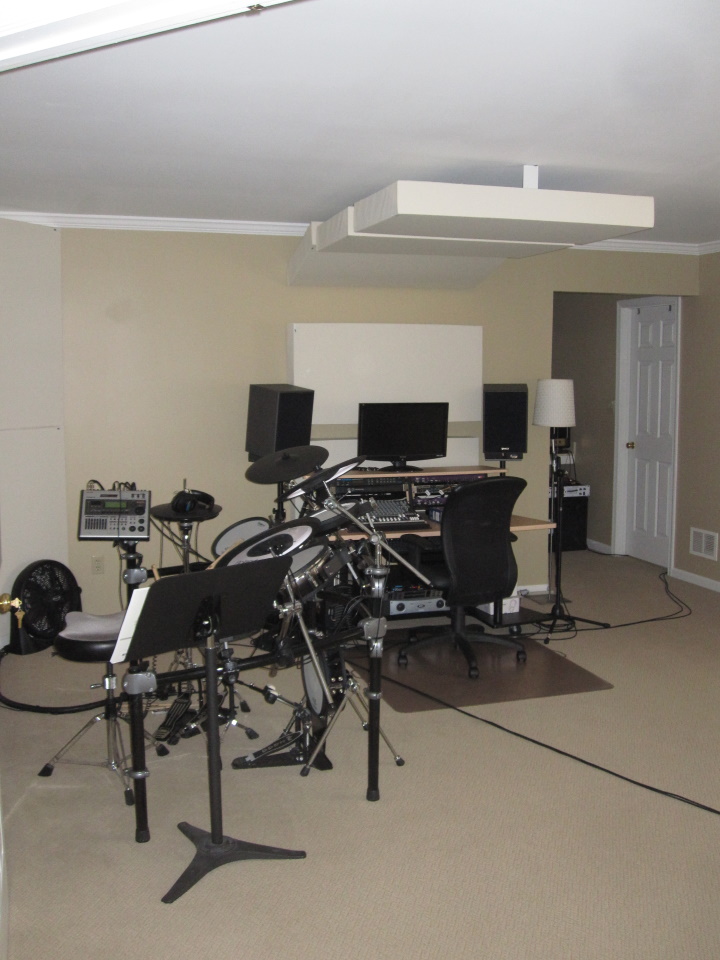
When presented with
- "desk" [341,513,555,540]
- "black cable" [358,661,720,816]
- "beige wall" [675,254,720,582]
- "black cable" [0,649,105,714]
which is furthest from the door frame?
"black cable" [0,649,105,714]

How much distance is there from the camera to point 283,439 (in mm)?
4695

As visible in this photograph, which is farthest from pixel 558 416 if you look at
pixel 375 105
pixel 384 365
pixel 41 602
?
pixel 41 602

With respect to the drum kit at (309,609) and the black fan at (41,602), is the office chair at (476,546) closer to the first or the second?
the drum kit at (309,609)

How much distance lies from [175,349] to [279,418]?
101 cm

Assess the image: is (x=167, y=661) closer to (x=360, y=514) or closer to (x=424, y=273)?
(x=360, y=514)

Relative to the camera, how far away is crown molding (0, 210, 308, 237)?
4.84 meters

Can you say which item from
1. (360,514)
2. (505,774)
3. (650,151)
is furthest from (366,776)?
(650,151)

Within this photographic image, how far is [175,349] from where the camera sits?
5180 mm

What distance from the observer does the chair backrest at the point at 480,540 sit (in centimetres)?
428

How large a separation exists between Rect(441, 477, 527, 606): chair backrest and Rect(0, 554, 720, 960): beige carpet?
2.06 ft

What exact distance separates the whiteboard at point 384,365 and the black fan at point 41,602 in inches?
73.0

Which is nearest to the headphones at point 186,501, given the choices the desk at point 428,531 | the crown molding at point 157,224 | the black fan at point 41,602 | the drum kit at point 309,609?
the drum kit at point 309,609

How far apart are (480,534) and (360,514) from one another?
1.48m

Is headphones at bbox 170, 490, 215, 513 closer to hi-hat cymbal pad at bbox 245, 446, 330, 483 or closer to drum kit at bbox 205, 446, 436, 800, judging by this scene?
drum kit at bbox 205, 446, 436, 800
